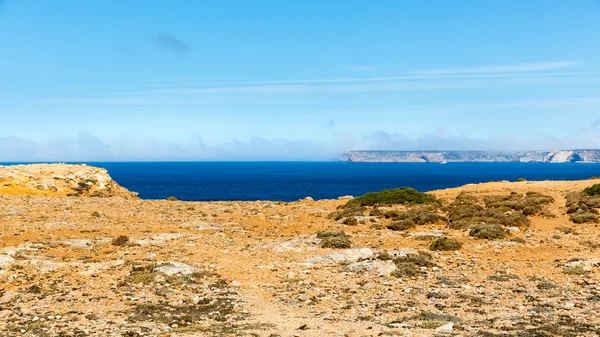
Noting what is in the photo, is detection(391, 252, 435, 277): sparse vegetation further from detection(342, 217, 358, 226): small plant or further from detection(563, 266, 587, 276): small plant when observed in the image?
detection(342, 217, 358, 226): small plant

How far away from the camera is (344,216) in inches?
1299

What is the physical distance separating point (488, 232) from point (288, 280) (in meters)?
13.0

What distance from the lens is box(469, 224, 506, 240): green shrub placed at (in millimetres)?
24411

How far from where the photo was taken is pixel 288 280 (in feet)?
56.1

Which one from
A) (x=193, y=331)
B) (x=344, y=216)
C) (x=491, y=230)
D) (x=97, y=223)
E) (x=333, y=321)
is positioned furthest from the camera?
(x=344, y=216)

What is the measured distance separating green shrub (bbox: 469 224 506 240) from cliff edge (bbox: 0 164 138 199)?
4369 cm

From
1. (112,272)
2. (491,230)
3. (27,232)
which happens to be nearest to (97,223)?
(27,232)

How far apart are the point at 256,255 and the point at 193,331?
31.6 feet

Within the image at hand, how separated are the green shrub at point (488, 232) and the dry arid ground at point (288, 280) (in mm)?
308

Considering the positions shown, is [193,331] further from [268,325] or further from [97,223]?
[97,223]

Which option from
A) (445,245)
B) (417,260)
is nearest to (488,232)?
(445,245)

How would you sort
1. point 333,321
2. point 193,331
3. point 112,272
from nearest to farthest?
point 193,331, point 333,321, point 112,272

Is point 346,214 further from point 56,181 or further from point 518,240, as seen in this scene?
point 56,181

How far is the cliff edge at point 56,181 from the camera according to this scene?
5278 cm
